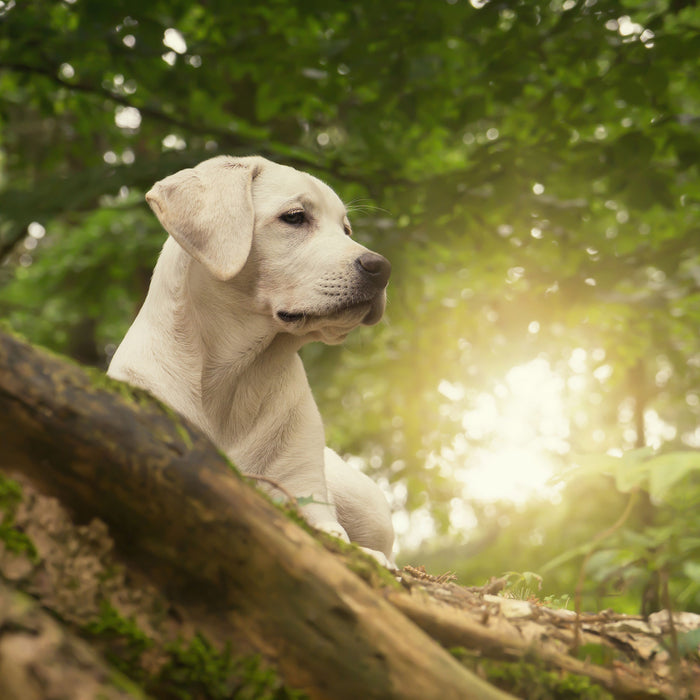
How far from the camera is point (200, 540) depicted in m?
2.17

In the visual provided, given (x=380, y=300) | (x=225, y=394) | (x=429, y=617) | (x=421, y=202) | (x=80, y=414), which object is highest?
(x=421, y=202)

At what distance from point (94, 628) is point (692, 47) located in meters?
6.08

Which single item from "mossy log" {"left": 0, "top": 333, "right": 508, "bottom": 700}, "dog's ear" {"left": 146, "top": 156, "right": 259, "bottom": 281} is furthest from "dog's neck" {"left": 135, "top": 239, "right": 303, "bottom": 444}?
"mossy log" {"left": 0, "top": 333, "right": 508, "bottom": 700}

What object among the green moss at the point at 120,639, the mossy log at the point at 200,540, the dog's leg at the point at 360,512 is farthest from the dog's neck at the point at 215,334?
the green moss at the point at 120,639

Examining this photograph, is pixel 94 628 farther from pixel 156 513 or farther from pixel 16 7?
pixel 16 7

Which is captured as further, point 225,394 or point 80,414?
point 225,394

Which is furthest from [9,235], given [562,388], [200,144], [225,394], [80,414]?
[562,388]

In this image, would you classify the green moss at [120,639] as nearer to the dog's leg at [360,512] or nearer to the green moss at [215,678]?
the green moss at [215,678]

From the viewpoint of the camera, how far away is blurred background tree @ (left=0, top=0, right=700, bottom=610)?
A: 6652 millimetres

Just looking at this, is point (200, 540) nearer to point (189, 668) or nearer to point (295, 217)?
point (189, 668)

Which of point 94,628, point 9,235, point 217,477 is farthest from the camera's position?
point 9,235

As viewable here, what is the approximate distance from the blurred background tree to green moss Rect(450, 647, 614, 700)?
0.38m

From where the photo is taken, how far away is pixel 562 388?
40.9ft

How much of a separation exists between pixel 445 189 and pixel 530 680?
5807 millimetres
